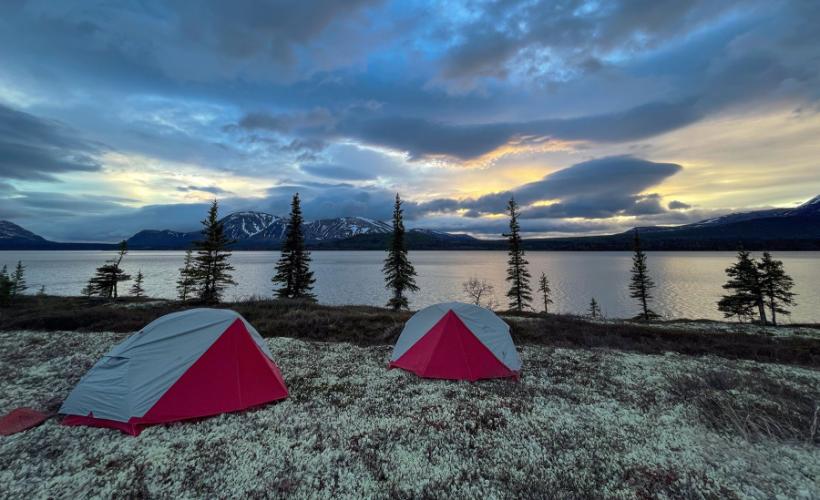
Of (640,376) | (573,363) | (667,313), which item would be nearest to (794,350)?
(640,376)

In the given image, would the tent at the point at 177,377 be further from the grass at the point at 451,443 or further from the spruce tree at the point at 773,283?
the spruce tree at the point at 773,283

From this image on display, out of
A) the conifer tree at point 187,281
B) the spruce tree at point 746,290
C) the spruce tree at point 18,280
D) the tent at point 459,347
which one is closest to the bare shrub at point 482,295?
the spruce tree at point 746,290

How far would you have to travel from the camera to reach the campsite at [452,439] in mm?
5344

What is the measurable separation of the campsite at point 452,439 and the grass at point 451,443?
3 centimetres

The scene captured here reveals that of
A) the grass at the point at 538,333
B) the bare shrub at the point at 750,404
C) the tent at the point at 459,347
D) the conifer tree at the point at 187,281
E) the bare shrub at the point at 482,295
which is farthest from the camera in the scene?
the bare shrub at the point at 482,295

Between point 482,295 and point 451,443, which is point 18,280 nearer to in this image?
point 451,443

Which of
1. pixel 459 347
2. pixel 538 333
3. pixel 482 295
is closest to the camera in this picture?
pixel 459 347

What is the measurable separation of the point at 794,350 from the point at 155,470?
78.3 ft

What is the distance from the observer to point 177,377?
7238 mm

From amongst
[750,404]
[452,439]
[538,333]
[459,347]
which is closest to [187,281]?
[538,333]

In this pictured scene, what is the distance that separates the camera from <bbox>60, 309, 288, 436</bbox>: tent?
691 cm

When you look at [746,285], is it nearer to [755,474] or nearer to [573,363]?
[573,363]

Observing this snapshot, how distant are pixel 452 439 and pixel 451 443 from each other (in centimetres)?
13

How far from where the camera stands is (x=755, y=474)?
5664 mm
